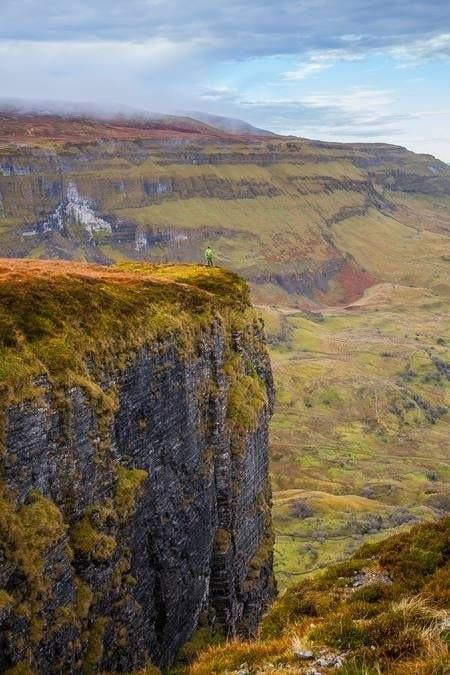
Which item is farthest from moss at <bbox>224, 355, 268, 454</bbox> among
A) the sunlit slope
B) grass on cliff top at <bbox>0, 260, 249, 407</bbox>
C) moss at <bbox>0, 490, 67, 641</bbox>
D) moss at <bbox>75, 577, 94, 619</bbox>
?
the sunlit slope

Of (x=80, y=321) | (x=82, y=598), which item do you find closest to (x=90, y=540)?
(x=82, y=598)

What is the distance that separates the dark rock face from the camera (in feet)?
69.7

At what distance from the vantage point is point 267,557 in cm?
4481

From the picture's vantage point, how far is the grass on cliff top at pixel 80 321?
23.0 metres

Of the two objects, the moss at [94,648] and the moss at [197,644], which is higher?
the moss at [94,648]

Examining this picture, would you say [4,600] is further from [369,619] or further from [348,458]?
[348,458]

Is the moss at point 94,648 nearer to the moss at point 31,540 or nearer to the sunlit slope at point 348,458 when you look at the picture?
the moss at point 31,540

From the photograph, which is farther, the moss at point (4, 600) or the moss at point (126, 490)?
the moss at point (126, 490)

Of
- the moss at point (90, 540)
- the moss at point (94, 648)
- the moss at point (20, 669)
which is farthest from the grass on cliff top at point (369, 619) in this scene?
the moss at point (90, 540)

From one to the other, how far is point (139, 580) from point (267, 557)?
1720 cm

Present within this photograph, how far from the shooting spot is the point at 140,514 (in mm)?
28984

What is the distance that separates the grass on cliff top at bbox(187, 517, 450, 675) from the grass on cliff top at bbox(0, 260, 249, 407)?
29.7ft

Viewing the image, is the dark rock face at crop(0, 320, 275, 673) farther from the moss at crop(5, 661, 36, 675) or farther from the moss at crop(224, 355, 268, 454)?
the moss at crop(224, 355, 268, 454)

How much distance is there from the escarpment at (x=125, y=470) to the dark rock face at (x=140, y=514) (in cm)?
6
